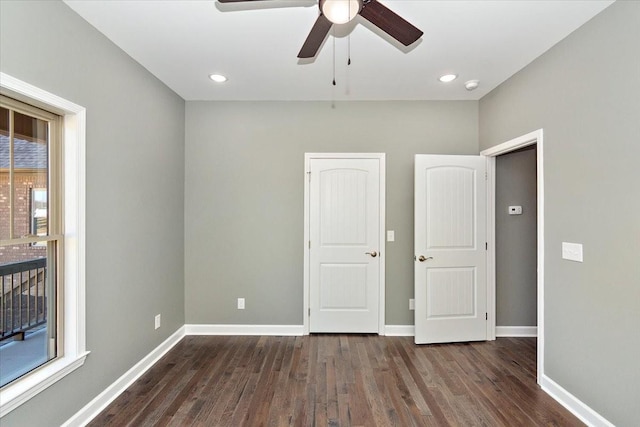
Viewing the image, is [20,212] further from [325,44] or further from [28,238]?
[325,44]

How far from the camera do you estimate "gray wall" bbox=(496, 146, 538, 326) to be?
3.39m

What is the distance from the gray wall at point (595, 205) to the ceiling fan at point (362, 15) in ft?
4.38

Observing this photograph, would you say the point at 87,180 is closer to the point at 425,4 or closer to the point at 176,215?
the point at 176,215

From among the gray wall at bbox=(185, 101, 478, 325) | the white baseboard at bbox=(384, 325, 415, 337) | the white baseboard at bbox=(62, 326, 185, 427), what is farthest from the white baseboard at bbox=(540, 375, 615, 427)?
the white baseboard at bbox=(62, 326, 185, 427)

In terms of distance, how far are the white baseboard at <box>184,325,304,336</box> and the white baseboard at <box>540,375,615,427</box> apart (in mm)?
2305

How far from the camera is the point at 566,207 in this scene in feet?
7.26

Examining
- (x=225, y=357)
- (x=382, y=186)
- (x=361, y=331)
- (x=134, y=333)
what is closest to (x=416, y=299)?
(x=361, y=331)

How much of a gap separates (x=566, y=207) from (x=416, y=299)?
162 centimetres

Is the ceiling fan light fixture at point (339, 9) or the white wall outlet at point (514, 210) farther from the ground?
the ceiling fan light fixture at point (339, 9)

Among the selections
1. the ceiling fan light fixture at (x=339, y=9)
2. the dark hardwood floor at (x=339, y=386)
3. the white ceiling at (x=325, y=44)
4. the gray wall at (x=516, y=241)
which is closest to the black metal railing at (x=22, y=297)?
the dark hardwood floor at (x=339, y=386)

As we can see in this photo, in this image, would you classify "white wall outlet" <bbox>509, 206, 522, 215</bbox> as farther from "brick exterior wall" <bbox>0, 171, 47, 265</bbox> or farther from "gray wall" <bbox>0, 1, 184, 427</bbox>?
"brick exterior wall" <bbox>0, 171, 47, 265</bbox>

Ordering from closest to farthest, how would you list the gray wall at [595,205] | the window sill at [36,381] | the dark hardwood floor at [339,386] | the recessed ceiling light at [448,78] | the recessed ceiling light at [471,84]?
the window sill at [36,381] < the gray wall at [595,205] < the dark hardwood floor at [339,386] < the recessed ceiling light at [448,78] < the recessed ceiling light at [471,84]

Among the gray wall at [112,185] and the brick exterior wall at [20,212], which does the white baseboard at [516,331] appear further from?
the brick exterior wall at [20,212]

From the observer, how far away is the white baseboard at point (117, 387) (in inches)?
78.2
